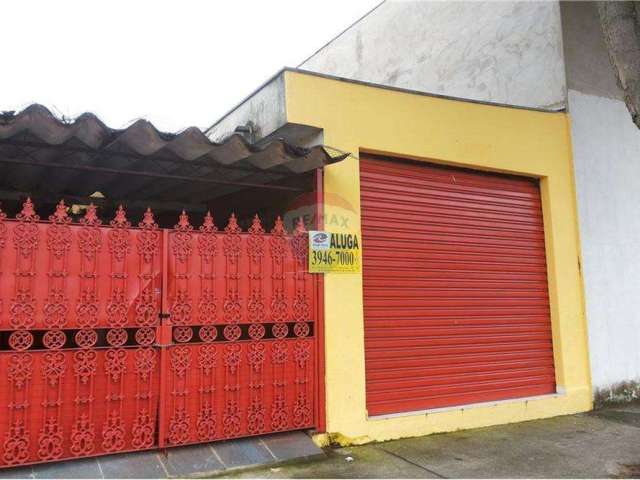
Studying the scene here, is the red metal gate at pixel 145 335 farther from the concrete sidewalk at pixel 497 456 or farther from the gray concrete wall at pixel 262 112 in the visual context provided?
the gray concrete wall at pixel 262 112

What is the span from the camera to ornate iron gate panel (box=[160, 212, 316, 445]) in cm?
514

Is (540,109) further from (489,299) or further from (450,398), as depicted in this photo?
(450,398)

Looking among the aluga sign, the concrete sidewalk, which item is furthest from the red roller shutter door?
the concrete sidewalk

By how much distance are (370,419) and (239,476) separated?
5.82 feet

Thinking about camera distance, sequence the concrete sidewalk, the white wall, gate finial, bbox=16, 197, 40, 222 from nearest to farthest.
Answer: gate finial, bbox=16, 197, 40, 222, the concrete sidewalk, the white wall

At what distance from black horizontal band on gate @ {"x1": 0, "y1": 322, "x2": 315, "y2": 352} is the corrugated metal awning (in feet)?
5.28

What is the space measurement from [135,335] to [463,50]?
8.40 meters

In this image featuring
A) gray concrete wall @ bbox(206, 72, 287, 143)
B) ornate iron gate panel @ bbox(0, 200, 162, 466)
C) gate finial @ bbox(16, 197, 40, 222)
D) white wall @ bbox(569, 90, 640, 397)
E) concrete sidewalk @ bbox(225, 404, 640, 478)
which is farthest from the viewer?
white wall @ bbox(569, 90, 640, 397)

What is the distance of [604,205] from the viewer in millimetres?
8609

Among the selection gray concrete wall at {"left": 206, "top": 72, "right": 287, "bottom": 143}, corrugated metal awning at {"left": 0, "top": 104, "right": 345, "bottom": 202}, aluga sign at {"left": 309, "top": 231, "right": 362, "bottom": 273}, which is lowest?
aluga sign at {"left": 309, "top": 231, "right": 362, "bottom": 273}

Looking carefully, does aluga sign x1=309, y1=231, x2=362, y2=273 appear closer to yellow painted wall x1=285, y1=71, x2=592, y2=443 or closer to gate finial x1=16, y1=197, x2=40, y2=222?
yellow painted wall x1=285, y1=71, x2=592, y2=443

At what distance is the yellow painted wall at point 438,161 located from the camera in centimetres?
596

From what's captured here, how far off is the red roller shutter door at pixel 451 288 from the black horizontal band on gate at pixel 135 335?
1.22 metres

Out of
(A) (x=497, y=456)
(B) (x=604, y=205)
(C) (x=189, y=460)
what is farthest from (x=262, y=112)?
(B) (x=604, y=205)
